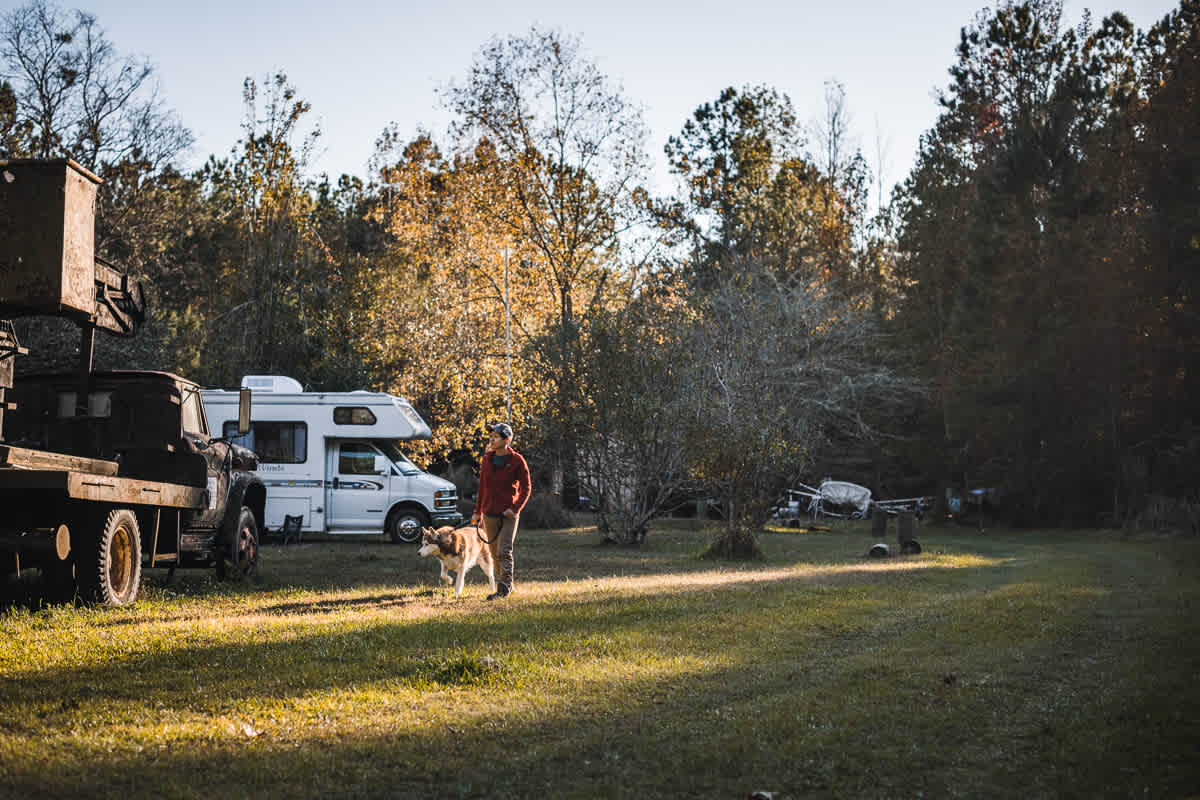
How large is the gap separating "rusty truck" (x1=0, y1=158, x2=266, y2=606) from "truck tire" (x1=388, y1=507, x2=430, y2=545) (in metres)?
8.26

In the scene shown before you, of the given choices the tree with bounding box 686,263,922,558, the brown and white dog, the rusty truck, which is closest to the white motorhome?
the tree with bounding box 686,263,922,558

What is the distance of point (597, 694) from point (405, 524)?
17.6 m

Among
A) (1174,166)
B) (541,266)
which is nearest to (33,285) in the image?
(541,266)

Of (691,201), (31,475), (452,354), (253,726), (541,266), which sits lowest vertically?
(253,726)

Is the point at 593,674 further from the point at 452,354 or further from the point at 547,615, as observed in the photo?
the point at 452,354

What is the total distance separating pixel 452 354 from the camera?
105 feet

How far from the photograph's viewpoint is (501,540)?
527 inches

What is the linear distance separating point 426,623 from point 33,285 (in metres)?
4.79

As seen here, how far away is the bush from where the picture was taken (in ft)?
106

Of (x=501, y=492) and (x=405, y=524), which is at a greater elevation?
(x=501, y=492)

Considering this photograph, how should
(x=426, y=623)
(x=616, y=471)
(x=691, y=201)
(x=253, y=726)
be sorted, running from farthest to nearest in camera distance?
(x=691, y=201), (x=616, y=471), (x=426, y=623), (x=253, y=726)

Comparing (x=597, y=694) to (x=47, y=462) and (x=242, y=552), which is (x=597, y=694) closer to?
(x=47, y=462)

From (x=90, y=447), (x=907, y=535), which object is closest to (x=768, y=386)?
(x=907, y=535)

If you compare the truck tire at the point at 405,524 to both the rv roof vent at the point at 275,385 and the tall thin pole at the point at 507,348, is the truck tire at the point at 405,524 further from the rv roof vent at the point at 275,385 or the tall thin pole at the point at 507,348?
the tall thin pole at the point at 507,348
